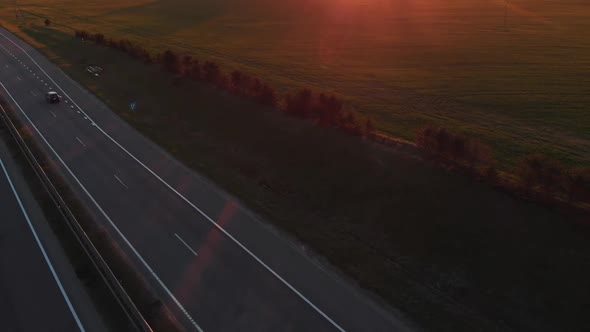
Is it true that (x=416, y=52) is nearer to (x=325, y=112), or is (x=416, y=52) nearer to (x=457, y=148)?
(x=325, y=112)

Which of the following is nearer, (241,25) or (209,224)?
(209,224)

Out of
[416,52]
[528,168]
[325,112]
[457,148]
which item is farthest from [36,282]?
[416,52]

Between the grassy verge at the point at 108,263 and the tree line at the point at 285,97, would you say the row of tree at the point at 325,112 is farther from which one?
the grassy verge at the point at 108,263

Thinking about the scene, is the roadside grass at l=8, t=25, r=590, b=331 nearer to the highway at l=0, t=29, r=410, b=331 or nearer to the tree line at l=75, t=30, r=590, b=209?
the tree line at l=75, t=30, r=590, b=209

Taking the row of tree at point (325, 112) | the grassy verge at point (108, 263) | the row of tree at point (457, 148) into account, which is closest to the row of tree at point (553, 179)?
the row of tree at point (457, 148)

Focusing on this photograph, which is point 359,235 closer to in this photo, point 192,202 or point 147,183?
point 192,202

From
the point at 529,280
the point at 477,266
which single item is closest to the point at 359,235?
the point at 477,266
